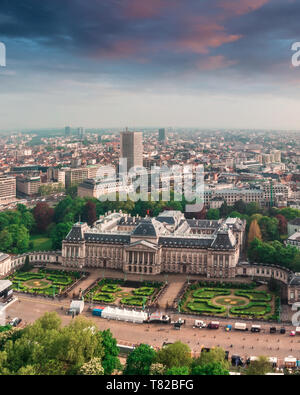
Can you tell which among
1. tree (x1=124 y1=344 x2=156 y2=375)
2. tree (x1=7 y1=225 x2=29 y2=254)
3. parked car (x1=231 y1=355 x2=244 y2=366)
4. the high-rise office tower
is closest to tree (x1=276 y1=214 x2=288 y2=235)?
tree (x1=7 y1=225 x2=29 y2=254)

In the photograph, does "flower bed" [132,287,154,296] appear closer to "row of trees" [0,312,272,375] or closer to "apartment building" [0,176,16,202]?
"row of trees" [0,312,272,375]

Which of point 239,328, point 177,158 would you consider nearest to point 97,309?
point 239,328

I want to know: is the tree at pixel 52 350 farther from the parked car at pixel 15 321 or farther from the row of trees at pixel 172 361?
the parked car at pixel 15 321

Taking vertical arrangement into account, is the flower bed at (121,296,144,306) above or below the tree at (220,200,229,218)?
below

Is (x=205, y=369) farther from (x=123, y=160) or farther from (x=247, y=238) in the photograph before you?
(x=123, y=160)

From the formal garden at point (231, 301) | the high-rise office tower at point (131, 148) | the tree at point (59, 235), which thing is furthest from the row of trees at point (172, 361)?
the high-rise office tower at point (131, 148)
